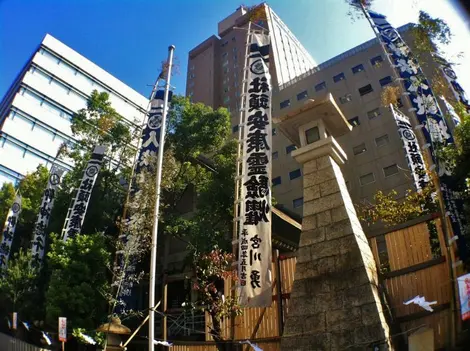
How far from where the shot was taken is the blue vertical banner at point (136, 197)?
41.4 feet

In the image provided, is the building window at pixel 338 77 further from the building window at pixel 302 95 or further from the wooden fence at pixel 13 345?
the wooden fence at pixel 13 345

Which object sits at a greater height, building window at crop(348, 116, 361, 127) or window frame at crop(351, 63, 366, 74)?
window frame at crop(351, 63, 366, 74)

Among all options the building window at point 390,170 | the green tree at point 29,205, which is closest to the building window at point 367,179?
the building window at point 390,170

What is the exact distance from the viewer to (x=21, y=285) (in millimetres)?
18078

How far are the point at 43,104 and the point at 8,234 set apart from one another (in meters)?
21.9

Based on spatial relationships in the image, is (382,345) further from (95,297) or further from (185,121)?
(185,121)

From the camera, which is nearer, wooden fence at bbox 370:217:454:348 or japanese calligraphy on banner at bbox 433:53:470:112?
wooden fence at bbox 370:217:454:348

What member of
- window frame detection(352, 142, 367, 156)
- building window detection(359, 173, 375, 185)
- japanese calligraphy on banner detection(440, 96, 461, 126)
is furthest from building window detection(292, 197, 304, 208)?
japanese calligraphy on banner detection(440, 96, 461, 126)

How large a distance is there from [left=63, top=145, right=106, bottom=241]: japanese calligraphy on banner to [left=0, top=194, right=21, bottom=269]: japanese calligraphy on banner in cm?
530

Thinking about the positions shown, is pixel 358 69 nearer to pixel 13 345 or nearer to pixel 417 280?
pixel 417 280

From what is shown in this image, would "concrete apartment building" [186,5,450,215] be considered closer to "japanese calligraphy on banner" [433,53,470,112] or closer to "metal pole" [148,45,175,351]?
"japanese calligraphy on banner" [433,53,470,112]

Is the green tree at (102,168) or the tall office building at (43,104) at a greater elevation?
the tall office building at (43,104)

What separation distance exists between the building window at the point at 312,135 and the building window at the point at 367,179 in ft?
56.0

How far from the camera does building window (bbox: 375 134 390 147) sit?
1053 inches
